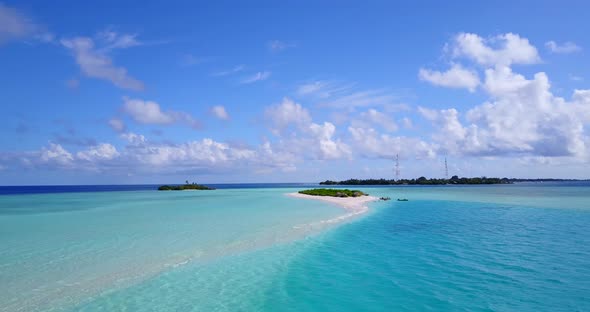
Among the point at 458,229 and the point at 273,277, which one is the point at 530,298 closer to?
the point at 273,277

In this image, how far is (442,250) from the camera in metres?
18.4

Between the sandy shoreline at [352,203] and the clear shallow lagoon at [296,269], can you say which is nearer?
the clear shallow lagoon at [296,269]

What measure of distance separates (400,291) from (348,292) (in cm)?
182

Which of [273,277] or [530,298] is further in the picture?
[273,277]

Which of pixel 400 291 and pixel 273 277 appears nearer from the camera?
pixel 400 291

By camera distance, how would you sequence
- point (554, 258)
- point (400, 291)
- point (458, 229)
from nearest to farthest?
1. point (400, 291)
2. point (554, 258)
3. point (458, 229)

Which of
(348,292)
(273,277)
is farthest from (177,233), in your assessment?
(348,292)

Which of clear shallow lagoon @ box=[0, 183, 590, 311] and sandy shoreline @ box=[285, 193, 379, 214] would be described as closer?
clear shallow lagoon @ box=[0, 183, 590, 311]

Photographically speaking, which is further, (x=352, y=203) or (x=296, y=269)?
(x=352, y=203)

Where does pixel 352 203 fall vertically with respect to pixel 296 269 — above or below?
above

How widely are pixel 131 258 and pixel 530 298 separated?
54.0ft

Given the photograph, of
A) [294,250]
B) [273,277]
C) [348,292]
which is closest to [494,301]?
[348,292]

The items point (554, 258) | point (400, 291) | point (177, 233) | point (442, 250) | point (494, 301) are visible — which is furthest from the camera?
point (177, 233)

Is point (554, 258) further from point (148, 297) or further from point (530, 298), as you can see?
point (148, 297)
